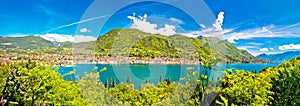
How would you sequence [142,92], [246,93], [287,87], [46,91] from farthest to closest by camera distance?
[287,87]
[142,92]
[246,93]
[46,91]

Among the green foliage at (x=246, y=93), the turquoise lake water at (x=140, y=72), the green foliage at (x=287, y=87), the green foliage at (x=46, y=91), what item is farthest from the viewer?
the green foliage at (x=287, y=87)

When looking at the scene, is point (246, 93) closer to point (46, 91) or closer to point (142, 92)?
point (142, 92)

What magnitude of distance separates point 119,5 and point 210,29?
16.1ft

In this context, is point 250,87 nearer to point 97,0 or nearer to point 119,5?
point 119,5

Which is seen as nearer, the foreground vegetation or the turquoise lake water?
the foreground vegetation

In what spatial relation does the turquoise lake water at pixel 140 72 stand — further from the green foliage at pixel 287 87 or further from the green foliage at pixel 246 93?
the green foliage at pixel 287 87

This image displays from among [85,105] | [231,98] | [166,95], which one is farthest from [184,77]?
[85,105]

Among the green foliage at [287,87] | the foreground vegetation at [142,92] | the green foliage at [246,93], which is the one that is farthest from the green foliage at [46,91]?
the green foliage at [287,87]

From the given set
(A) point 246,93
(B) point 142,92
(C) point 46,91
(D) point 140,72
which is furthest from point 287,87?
(D) point 140,72

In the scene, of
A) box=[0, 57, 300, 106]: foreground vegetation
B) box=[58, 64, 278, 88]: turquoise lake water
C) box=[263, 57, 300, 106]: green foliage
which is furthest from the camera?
box=[263, 57, 300, 106]: green foliage

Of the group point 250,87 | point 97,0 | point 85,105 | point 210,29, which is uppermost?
point 97,0

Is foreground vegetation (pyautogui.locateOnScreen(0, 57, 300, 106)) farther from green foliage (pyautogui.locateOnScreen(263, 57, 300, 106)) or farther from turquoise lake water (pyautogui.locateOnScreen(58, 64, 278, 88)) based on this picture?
green foliage (pyautogui.locateOnScreen(263, 57, 300, 106))

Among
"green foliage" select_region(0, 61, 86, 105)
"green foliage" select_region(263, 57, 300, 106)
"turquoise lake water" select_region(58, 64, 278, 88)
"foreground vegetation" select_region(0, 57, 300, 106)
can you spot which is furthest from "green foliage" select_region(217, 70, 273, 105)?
"green foliage" select_region(0, 61, 86, 105)

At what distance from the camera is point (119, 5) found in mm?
12922
